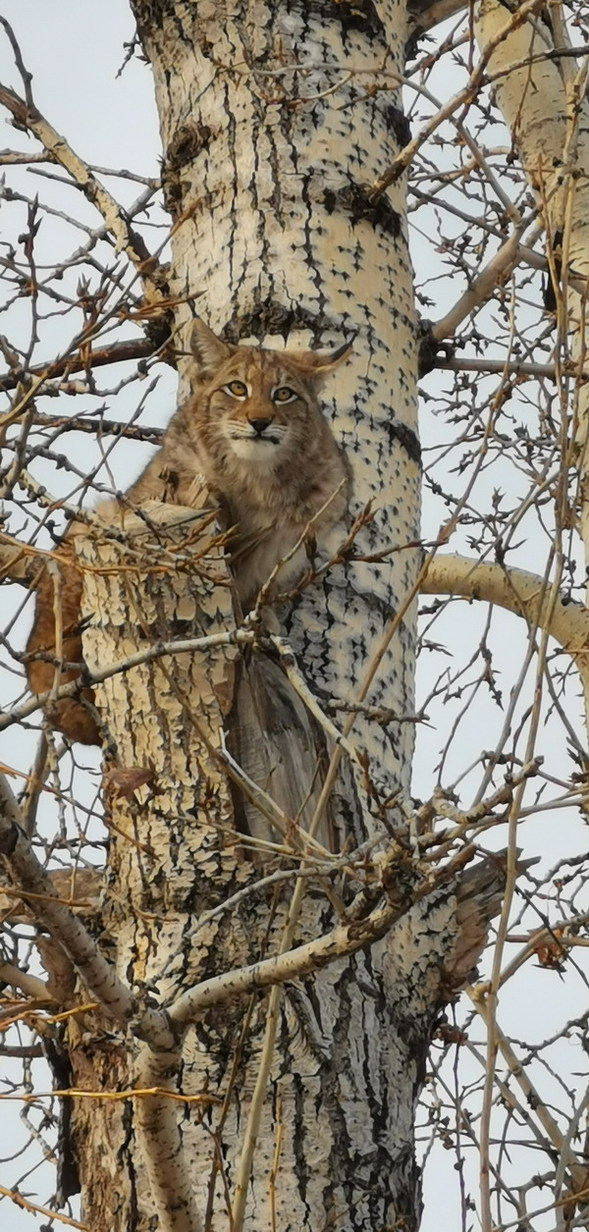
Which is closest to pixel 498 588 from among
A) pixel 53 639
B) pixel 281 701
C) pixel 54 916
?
pixel 53 639

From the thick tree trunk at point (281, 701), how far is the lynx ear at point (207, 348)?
54 mm

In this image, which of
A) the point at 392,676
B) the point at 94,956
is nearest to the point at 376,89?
the point at 392,676

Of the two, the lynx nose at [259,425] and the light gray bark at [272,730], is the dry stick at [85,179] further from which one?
the lynx nose at [259,425]

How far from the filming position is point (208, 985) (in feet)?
9.32

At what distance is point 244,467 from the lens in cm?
523

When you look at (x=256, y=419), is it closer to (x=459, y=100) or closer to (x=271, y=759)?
(x=459, y=100)

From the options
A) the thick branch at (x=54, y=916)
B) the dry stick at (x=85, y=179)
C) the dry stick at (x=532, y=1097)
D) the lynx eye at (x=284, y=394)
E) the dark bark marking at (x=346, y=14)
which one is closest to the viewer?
the thick branch at (x=54, y=916)

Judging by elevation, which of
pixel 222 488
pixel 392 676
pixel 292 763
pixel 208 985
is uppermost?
pixel 222 488

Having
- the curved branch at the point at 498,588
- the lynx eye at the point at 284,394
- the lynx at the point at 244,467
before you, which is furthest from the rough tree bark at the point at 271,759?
the curved branch at the point at 498,588

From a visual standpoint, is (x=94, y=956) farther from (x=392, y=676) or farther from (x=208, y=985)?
(x=392, y=676)

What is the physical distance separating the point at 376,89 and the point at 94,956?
2.86 m

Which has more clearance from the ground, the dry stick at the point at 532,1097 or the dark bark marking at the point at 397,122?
the dark bark marking at the point at 397,122

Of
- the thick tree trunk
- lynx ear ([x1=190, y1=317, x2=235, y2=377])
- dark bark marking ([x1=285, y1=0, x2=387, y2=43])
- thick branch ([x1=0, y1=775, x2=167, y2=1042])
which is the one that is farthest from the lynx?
thick branch ([x1=0, y1=775, x2=167, y2=1042])

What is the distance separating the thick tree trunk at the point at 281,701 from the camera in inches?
131
